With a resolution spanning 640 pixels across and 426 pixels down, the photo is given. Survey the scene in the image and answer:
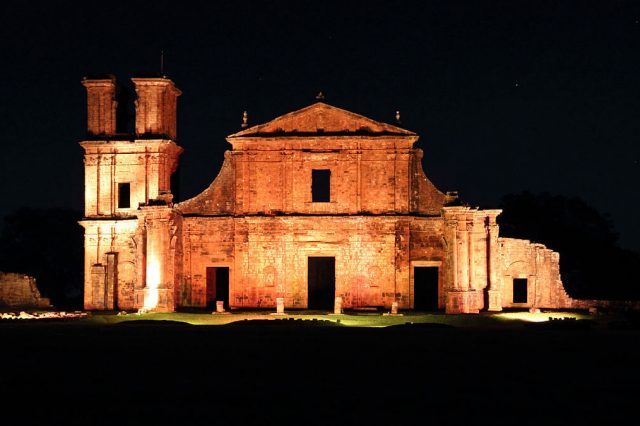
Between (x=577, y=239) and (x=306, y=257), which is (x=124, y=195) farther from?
(x=577, y=239)

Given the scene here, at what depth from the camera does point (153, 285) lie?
32.1m

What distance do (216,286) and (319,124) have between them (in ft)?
32.7

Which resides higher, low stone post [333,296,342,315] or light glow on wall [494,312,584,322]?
low stone post [333,296,342,315]

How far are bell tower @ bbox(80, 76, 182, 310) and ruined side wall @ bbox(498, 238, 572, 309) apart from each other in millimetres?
14379

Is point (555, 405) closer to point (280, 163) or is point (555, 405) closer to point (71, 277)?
point (280, 163)

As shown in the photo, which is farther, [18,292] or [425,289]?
[425,289]

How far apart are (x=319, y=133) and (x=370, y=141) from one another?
2058mm

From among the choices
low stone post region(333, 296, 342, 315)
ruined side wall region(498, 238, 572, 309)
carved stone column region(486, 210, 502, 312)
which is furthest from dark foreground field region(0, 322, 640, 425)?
ruined side wall region(498, 238, 572, 309)

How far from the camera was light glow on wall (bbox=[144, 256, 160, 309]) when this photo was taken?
105 feet

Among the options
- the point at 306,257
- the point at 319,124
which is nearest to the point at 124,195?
the point at 306,257

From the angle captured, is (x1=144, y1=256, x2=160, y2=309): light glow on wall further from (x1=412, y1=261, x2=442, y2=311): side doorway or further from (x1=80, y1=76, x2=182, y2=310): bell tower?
(x1=412, y1=261, x2=442, y2=311): side doorway

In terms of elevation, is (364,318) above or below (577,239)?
below

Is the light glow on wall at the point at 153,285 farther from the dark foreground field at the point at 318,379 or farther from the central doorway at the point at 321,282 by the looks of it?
the dark foreground field at the point at 318,379

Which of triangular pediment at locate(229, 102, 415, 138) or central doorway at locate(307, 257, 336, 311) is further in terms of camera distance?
central doorway at locate(307, 257, 336, 311)
